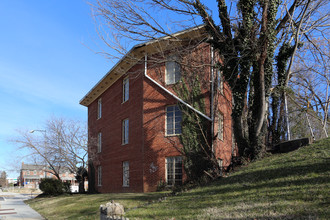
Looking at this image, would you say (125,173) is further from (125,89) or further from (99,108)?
(99,108)

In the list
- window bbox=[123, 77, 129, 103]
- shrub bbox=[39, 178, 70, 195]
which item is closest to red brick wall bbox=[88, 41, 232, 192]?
window bbox=[123, 77, 129, 103]

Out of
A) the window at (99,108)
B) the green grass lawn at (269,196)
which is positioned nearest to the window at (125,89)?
the window at (99,108)

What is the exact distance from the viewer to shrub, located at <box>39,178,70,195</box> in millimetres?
26791

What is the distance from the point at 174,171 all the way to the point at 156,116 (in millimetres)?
3432

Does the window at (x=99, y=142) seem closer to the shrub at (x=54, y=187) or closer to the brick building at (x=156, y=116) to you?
the brick building at (x=156, y=116)

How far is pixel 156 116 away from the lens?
1767 centimetres

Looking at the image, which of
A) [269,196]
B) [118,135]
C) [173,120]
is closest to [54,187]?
[118,135]

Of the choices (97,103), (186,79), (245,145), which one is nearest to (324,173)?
(245,145)

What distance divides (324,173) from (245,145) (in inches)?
217

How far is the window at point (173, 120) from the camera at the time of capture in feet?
55.7

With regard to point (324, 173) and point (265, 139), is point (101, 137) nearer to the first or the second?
point (265, 139)

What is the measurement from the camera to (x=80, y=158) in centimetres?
2631

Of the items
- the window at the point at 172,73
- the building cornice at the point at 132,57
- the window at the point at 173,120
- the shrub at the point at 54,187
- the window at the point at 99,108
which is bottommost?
the shrub at the point at 54,187

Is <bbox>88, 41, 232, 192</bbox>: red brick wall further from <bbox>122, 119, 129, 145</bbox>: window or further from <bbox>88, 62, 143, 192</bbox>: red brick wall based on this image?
<bbox>122, 119, 129, 145</bbox>: window
